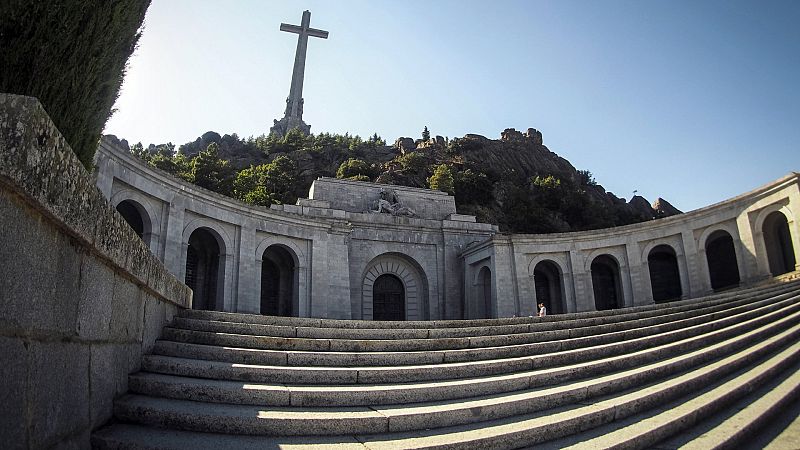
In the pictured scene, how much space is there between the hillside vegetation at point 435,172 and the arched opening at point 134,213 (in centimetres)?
2158

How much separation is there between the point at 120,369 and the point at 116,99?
2.48 meters

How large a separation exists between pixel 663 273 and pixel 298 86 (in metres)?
57.6

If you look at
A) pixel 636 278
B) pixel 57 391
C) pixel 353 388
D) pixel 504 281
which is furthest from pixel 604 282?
pixel 57 391

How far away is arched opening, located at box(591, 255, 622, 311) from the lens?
26.7 metres

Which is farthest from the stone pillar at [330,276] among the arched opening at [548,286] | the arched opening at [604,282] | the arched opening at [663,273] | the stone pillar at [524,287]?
the arched opening at [663,273]

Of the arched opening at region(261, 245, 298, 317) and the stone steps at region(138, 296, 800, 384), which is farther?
the arched opening at region(261, 245, 298, 317)

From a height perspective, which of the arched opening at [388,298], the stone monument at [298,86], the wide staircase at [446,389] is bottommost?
the wide staircase at [446,389]

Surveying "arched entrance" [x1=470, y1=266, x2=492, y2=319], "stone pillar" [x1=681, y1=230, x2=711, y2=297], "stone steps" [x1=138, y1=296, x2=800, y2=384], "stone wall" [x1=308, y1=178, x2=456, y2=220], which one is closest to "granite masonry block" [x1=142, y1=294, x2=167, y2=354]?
"stone steps" [x1=138, y1=296, x2=800, y2=384]

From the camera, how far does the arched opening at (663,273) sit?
79.4 feet

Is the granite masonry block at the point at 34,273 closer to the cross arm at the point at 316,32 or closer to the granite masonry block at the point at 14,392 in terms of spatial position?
the granite masonry block at the point at 14,392

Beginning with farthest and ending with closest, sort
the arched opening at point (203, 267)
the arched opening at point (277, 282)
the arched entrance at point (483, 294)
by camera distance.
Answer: the arched entrance at point (483, 294) < the arched opening at point (277, 282) < the arched opening at point (203, 267)

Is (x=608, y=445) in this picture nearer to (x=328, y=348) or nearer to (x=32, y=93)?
(x=328, y=348)

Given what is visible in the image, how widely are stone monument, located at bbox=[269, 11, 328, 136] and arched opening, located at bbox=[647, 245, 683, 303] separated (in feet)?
162

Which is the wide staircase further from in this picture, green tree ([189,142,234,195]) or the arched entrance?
green tree ([189,142,234,195])
